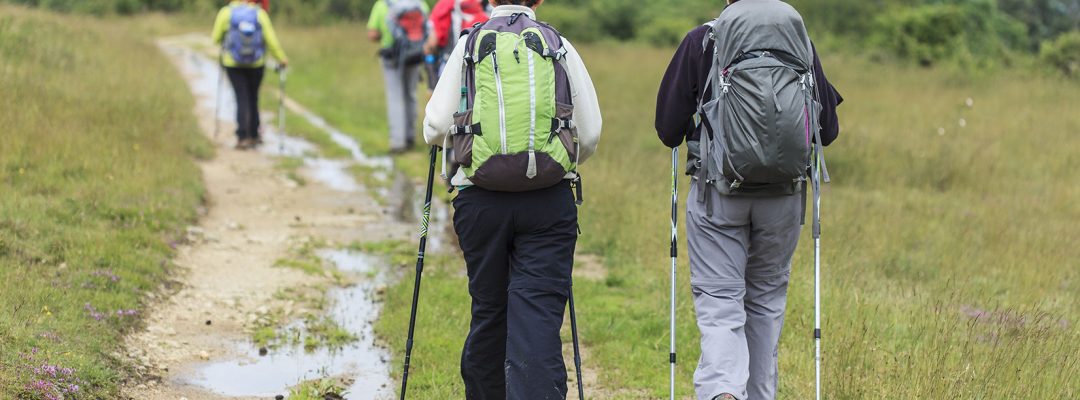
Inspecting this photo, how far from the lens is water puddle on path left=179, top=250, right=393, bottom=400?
6059 mm

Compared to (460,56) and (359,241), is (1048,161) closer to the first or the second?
(359,241)

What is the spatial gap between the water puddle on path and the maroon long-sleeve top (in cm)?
225

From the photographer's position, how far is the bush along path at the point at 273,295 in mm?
6188

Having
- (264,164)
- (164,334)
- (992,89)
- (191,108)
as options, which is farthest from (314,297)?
(992,89)

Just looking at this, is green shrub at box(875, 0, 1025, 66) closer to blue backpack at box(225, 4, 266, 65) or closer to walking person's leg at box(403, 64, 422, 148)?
walking person's leg at box(403, 64, 422, 148)

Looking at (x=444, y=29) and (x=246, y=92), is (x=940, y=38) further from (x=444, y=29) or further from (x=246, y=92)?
(x=444, y=29)

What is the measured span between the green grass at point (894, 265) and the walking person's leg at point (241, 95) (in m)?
1.70

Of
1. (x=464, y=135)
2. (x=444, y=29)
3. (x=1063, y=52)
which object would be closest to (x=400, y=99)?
(x=444, y=29)

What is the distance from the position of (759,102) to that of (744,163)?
240 mm

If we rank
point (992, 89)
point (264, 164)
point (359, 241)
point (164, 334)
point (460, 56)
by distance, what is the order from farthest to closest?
point (992, 89) < point (264, 164) < point (359, 241) < point (164, 334) < point (460, 56)

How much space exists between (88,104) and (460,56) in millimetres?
8033

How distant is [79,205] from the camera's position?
8.47 metres

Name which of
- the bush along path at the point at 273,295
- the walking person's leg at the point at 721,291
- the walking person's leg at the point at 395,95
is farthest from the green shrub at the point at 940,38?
the walking person's leg at the point at 721,291

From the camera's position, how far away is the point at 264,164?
13102 millimetres
